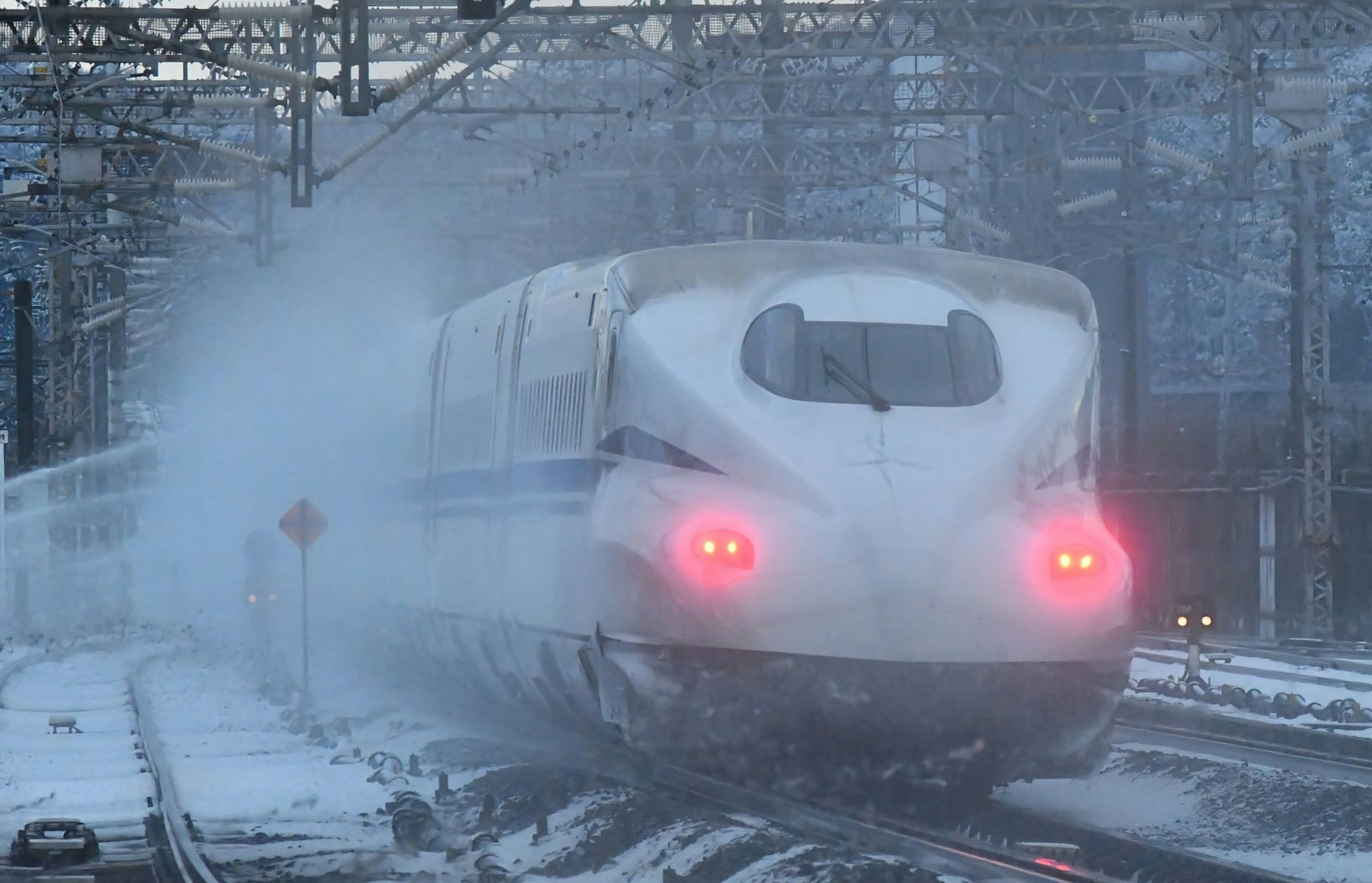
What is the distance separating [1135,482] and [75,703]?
70.4 feet

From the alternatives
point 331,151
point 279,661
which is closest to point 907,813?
point 279,661

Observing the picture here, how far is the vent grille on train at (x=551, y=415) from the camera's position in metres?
12.3

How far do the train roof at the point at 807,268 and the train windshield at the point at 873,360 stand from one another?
0.39m

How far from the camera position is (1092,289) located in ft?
166

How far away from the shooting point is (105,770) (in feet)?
51.8

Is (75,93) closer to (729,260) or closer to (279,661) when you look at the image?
(279,661)

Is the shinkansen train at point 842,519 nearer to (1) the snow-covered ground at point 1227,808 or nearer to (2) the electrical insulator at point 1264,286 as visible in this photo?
(1) the snow-covered ground at point 1227,808

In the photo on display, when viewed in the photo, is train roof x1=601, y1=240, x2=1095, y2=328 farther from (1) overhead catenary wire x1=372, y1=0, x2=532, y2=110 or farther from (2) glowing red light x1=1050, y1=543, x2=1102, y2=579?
(1) overhead catenary wire x1=372, y1=0, x2=532, y2=110

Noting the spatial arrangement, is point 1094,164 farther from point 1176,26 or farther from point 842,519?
point 842,519

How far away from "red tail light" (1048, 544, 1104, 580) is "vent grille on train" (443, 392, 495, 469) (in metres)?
5.30

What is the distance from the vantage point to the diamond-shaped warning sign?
63.2ft

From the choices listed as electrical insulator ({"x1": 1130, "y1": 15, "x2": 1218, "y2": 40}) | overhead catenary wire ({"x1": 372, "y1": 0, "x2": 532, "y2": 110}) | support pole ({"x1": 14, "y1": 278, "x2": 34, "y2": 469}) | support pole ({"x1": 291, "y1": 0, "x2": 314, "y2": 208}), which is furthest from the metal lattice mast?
support pole ({"x1": 14, "y1": 278, "x2": 34, "y2": 469})

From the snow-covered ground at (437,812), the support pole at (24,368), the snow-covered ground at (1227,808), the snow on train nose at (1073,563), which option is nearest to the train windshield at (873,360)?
the snow on train nose at (1073,563)

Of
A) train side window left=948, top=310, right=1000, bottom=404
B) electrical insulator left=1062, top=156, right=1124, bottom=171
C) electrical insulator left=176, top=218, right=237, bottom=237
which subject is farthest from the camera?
electrical insulator left=176, top=218, right=237, bottom=237
